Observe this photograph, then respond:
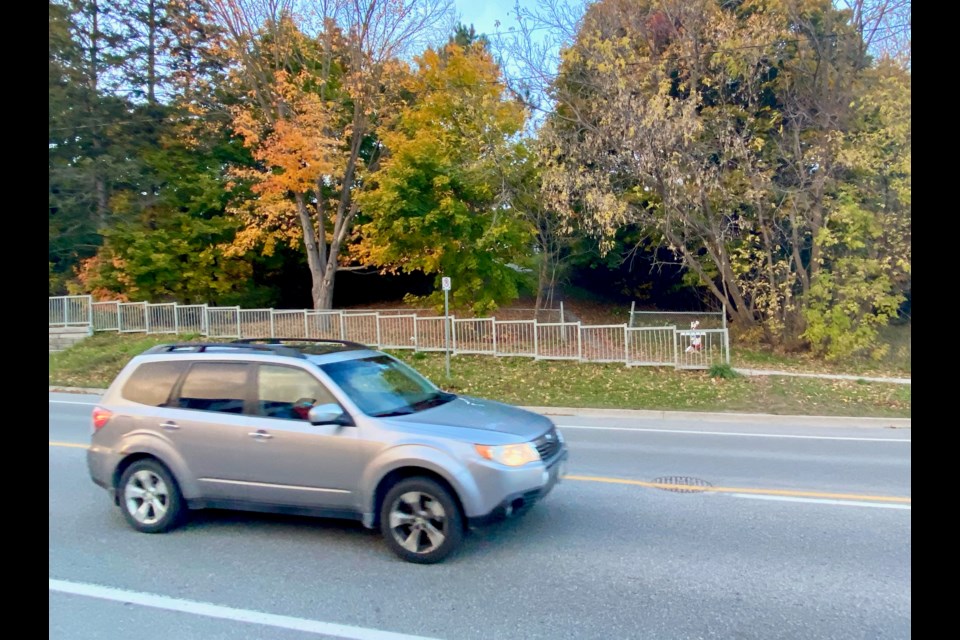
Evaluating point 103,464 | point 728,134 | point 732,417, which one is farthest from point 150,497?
point 728,134

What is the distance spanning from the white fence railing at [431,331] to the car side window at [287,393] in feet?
35.3

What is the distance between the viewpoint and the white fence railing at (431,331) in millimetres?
15938

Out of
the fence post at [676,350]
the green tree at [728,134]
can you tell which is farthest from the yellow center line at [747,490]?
the green tree at [728,134]

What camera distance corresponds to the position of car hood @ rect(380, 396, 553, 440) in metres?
4.95

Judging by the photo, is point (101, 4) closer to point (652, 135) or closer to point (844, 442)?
point (652, 135)

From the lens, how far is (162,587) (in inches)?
173

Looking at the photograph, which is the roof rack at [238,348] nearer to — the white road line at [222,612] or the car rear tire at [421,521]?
Result: the car rear tire at [421,521]

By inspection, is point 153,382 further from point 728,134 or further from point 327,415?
point 728,134

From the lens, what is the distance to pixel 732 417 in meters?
12.0

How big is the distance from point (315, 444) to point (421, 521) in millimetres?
1061

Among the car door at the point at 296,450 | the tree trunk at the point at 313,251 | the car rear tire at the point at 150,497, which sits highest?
the tree trunk at the point at 313,251

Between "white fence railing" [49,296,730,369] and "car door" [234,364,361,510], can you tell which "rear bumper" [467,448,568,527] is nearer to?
"car door" [234,364,361,510]

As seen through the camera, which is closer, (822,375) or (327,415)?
(327,415)

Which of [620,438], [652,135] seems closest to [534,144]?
[652,135]
